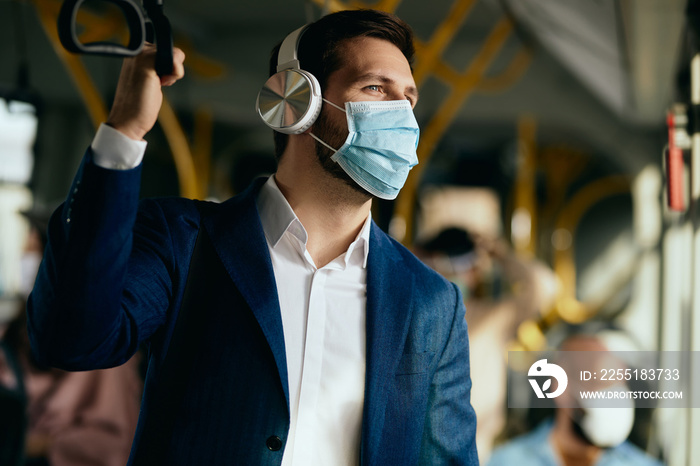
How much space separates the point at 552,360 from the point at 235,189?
1153cm

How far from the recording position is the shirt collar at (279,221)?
1.62 meters

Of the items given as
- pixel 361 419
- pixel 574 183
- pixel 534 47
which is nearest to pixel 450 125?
pixel 534 47

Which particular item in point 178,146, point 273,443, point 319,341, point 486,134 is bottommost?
point 273,443

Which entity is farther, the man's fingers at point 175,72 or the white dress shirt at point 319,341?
the white dress shirt at point 319,341

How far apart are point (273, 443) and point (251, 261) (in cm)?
40

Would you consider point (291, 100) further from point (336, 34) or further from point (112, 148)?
point (112, 148)

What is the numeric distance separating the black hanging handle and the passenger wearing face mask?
8.60 ft

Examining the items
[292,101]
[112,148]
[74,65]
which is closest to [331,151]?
A: [292,101]

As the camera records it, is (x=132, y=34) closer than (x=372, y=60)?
Yes

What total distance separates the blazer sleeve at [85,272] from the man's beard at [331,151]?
0.57m

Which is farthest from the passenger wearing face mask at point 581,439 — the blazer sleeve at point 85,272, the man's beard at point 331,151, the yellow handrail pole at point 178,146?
the yellow handrail pole at point 178,146

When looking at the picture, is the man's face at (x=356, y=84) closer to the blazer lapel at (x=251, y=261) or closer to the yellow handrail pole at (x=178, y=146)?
the blazer lapel at (x=251, y=261)

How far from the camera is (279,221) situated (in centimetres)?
164

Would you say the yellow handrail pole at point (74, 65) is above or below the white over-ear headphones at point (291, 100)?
above
